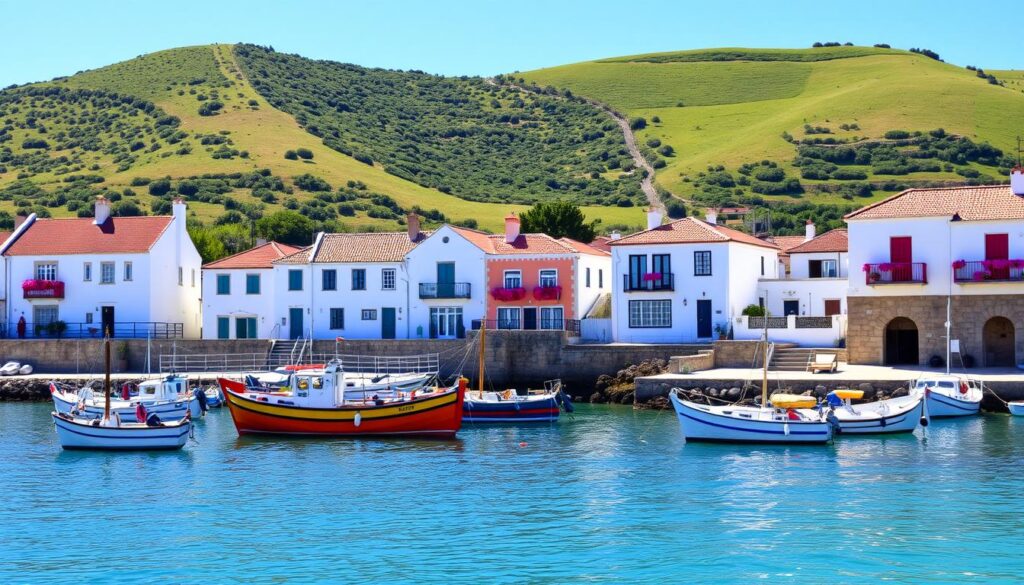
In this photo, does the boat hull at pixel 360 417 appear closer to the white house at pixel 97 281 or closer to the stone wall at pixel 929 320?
the stone wall at pixel 929 320

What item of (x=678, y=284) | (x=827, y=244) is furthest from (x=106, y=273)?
(x=827, y=244)

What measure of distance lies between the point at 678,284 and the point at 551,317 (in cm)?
798

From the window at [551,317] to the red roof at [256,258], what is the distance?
58.1ft

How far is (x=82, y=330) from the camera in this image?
A: 73.7m

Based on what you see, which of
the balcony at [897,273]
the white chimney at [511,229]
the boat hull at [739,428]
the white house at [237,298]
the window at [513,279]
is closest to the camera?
the boat hull at [739,428]

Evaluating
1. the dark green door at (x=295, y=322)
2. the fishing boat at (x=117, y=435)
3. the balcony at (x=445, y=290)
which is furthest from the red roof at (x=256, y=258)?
the fishing boat at (x=117, y=435)

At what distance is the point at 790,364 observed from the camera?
5772 cm

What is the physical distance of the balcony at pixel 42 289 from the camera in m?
73.4

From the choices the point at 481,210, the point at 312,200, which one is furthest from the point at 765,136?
the point at 312,200

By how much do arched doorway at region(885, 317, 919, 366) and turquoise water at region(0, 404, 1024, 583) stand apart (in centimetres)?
1291

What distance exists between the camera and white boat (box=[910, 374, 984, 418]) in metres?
49.5

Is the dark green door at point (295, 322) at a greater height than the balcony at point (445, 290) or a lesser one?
lesser

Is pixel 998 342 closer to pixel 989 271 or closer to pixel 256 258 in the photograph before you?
pixel 989 271

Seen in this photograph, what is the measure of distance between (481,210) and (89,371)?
70071 millimetres
